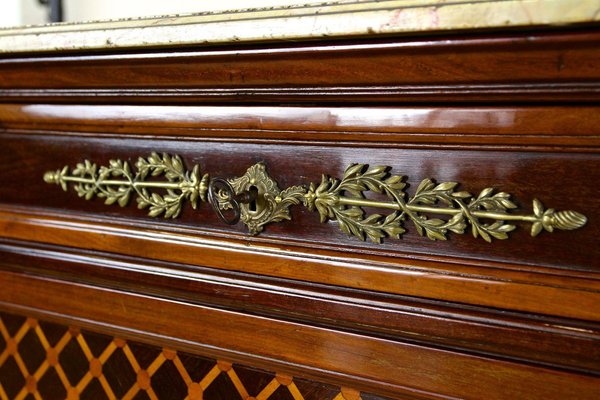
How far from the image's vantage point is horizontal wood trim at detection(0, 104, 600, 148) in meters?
0.36

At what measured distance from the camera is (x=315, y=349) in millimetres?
460

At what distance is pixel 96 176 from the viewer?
21.7 inches

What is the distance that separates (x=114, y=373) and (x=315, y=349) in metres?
0.21

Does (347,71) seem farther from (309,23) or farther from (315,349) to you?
(315,349)

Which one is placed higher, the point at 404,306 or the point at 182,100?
the point at 182,100

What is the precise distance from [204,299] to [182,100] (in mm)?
145

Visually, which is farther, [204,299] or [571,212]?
[204,299]

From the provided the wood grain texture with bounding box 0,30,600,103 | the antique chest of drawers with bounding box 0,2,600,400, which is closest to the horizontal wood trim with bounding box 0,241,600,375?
the antique chest of drawers with bounding box 0,2,600,400

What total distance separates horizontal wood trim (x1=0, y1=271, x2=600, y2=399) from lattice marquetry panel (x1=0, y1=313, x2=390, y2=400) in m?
0.02

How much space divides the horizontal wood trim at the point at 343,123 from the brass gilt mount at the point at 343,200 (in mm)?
24

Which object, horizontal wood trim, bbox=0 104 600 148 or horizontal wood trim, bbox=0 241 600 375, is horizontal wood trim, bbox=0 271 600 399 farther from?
horizontal wood trim, bbox=0 104 600 148

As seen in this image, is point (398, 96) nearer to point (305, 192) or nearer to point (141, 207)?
point (305, 192)

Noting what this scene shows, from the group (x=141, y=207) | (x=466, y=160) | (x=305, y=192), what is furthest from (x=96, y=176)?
(x=466, y=160)

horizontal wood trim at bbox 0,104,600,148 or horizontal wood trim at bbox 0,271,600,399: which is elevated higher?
horizontal wood trim at bbox 0,104,600,148
